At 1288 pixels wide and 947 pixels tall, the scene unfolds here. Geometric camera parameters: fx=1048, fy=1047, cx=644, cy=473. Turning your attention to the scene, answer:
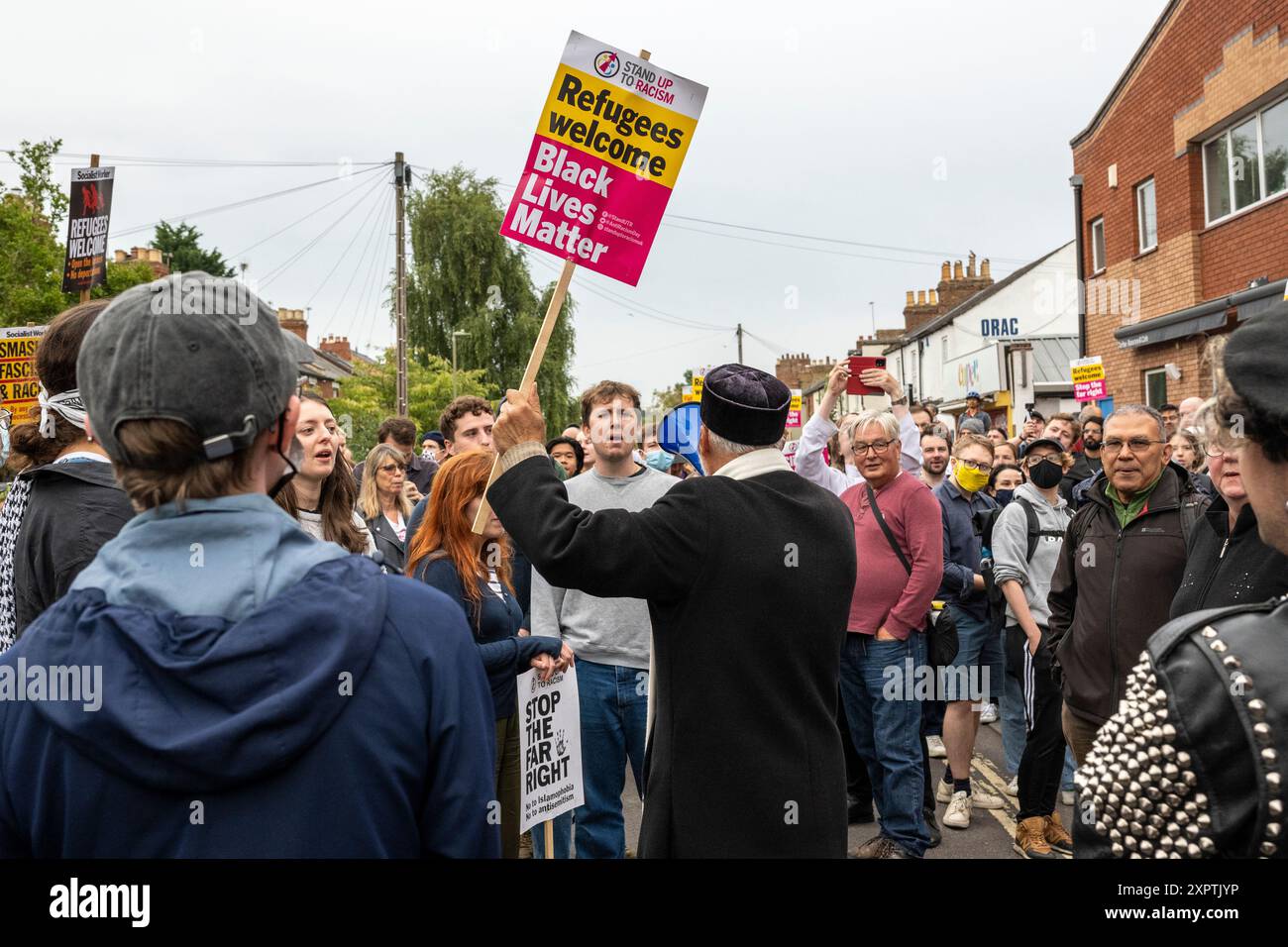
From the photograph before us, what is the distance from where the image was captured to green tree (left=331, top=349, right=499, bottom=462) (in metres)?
33.1

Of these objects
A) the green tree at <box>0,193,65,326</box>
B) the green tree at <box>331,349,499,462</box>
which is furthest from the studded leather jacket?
the green tree at <box>331,349,499,462</box>

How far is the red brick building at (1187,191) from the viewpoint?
45.7 ft

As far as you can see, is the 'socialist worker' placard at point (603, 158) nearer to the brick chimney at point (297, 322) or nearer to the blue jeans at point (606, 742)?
the blue jeans at point (606, 742)

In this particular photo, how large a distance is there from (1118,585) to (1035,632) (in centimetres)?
138

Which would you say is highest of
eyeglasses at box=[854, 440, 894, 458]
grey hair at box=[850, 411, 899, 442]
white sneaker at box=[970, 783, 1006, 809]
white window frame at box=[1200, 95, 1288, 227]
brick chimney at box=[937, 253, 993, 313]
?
brick chimney at box=[937, 253, 993, 313]

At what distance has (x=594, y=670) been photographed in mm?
4695

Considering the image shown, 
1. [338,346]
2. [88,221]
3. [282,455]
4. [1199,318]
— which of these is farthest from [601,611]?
[338,346]

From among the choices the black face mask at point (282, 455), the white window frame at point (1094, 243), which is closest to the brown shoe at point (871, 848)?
the black face mask at point (282, 455)

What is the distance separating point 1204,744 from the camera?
1.35m

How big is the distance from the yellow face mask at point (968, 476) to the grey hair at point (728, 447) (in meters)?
4.54

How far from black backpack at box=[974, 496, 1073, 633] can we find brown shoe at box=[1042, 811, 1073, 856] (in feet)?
4.38

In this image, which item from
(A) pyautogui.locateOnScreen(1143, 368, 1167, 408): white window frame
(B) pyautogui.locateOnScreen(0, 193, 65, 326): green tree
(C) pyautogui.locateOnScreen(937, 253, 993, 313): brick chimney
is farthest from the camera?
(C) pyautogui.locateOnScreen(937, 253, 993, 313): brick chimney

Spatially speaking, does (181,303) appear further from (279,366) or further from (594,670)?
(594,670)

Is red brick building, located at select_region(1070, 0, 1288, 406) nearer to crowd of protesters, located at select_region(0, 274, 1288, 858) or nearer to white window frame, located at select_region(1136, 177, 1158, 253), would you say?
white window frame, located at select_region(1136, 177, 1158, 253)
